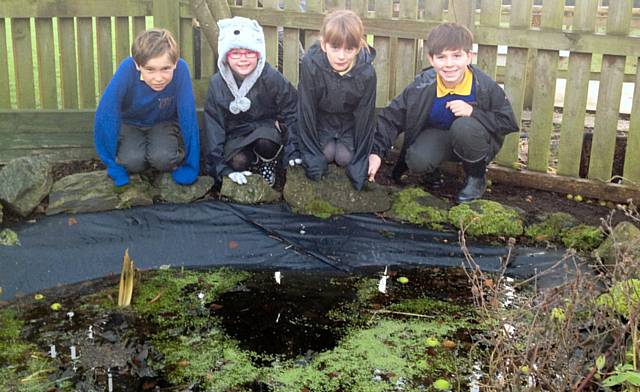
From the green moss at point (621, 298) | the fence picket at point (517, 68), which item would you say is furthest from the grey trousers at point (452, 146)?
the green moss at point (621, 298)

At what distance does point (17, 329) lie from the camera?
402 cm

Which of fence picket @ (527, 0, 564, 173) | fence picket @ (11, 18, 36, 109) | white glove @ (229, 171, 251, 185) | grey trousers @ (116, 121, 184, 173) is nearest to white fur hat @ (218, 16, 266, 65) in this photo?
grey trousers @ (116, 121, 184, 173)

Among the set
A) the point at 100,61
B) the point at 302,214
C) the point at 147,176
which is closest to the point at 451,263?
the point at 302,214

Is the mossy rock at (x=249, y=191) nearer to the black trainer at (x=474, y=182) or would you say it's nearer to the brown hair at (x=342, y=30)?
the brown hair at (x=342, y=30)

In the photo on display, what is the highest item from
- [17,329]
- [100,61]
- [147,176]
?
[100,61]

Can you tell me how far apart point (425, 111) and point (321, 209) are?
1.00 meters

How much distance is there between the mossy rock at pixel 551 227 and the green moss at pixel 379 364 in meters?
1.40

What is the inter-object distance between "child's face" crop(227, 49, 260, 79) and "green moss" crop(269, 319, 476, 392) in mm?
2248

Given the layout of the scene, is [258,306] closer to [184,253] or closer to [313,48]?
[184,253]

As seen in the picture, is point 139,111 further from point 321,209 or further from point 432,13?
point 432,13

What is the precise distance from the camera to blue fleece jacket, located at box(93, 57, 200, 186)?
5414mm

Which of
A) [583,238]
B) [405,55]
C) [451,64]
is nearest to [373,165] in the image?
[451,64]

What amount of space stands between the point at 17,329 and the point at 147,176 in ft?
6.06

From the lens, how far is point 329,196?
554cm
